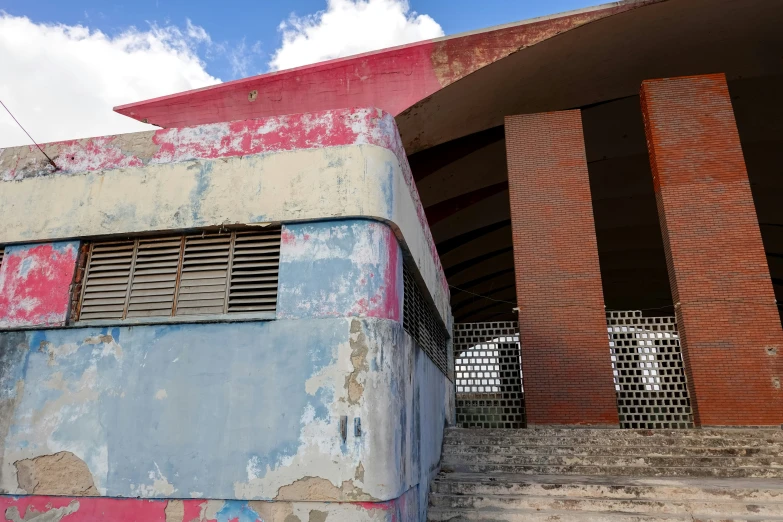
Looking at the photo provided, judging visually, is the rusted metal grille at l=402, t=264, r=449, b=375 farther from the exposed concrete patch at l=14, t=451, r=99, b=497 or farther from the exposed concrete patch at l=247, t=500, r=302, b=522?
the exposed concrete patch at l=14, t=451, r=99, b=497

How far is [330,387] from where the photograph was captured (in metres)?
4.21

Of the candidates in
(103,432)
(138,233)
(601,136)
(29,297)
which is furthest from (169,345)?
(601,136)

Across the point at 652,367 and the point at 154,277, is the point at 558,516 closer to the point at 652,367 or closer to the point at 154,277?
the point at 154,277

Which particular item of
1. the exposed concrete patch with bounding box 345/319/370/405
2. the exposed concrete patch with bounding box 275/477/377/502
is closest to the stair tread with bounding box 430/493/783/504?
the exposed concrete patch with bounding box 275/477/377/502

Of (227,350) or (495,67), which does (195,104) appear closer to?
(495,67)

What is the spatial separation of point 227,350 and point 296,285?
76cm

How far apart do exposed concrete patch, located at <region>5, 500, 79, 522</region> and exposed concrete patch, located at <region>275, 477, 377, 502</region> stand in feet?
5.55

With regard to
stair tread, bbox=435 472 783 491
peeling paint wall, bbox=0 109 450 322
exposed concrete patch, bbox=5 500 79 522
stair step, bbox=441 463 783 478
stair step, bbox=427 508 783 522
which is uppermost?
peeling paint wall, bbox=0 109 450 322

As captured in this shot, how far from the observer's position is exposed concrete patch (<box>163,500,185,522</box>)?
4160 millimetres

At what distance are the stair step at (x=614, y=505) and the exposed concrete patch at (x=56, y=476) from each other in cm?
348

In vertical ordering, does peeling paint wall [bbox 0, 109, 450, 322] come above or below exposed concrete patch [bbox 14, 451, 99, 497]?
above

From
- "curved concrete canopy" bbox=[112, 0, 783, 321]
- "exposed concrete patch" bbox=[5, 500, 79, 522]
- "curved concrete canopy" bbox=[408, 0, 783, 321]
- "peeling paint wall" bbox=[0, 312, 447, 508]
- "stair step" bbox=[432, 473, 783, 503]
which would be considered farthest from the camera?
"curved concrete canopy" bbox=[408, 0, 783, 321]

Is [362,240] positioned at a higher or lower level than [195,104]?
lower

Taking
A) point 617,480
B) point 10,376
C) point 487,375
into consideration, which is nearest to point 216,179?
point 10,376
